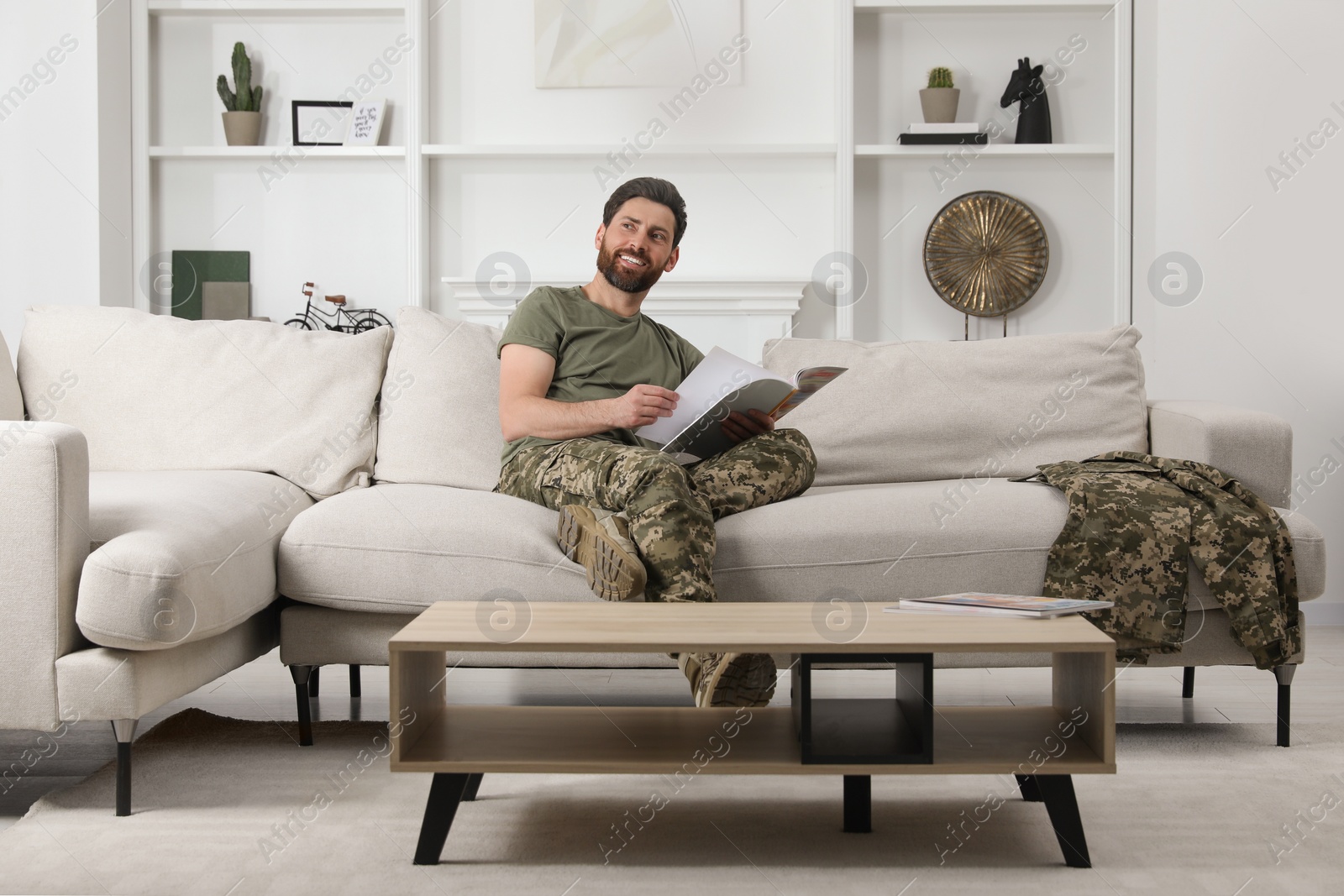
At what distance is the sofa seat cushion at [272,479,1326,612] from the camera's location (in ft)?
6.06

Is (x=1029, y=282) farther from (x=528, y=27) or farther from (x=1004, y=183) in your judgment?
(x=528, y=27)

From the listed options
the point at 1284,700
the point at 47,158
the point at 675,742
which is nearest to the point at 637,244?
the point at 675,742

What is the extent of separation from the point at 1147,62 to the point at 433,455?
266 cm

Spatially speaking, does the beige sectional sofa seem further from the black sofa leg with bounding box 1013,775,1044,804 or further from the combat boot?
the combat boot

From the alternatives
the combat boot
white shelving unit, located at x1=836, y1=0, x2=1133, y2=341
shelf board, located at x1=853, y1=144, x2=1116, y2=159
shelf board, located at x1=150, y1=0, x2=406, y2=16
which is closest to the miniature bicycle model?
shelf board, located at x1=150, y1=0, x2=406, y2=16

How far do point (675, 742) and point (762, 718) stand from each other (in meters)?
0.19

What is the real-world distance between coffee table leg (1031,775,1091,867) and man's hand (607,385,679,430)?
93 cm

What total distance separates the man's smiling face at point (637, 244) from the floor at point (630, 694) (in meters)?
0.88

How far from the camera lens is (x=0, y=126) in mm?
3363

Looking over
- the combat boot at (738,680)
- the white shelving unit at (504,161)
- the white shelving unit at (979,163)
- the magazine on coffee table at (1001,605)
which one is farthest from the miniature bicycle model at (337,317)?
the magazine on coffee table at (1001,605)

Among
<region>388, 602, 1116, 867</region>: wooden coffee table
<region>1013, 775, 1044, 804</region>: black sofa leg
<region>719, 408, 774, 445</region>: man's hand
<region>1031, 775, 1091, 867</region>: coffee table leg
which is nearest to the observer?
<region>388, 602, 1116, 867</region>: wooden coffee table

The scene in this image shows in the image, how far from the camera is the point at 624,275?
2.29 metres

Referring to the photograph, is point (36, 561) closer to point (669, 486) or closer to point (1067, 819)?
point (669, 486)

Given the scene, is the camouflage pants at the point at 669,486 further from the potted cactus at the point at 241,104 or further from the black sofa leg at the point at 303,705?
the potted cactus at the point at 241,104
